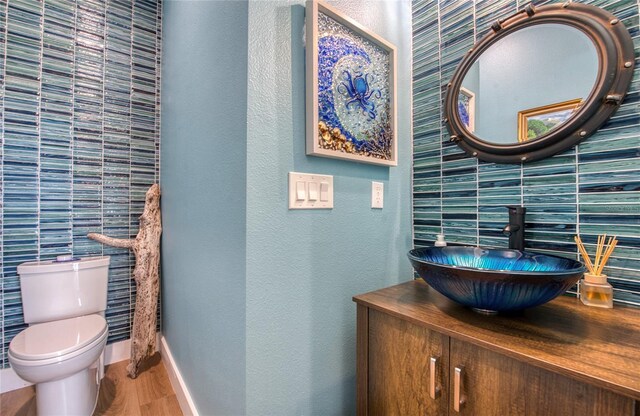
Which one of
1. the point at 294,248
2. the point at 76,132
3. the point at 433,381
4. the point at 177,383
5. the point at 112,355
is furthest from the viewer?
the point at 112,355

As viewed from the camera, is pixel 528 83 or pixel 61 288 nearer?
pixel 528 83

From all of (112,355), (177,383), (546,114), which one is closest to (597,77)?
(546,114)

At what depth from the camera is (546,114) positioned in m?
0.96

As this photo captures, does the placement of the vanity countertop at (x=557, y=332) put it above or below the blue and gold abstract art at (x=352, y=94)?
below

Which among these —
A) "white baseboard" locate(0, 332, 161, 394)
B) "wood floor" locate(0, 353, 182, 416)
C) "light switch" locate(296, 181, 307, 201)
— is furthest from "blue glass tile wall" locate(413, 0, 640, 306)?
"white baseboard" locate(0, 332, 161, 394)

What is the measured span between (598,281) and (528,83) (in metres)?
0.72

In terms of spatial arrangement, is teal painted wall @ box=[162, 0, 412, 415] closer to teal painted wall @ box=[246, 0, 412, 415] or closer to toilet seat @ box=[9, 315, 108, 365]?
teal painted wall @ box=[246, 0, 412, 415]

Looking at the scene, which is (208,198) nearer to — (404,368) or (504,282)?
(404,368)

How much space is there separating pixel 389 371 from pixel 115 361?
2019mm

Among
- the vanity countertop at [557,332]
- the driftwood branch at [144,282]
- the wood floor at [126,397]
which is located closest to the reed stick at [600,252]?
the vanity countertop at [557,332]

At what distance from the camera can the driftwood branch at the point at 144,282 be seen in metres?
1.74

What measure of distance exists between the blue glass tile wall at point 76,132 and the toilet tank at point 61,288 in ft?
0.52

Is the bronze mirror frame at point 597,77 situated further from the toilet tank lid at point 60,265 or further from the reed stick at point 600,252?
the toilet tank lid at point 60,265

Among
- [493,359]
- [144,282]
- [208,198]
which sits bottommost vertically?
[144,282]
